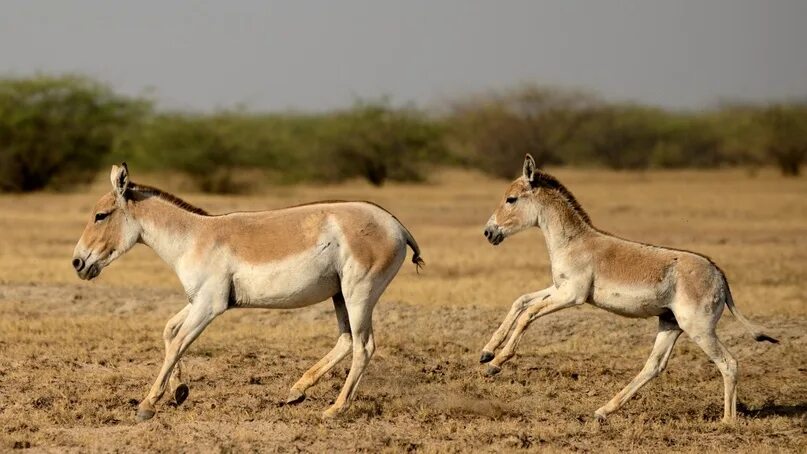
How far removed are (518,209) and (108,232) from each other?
302 cm

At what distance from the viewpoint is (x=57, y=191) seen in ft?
128

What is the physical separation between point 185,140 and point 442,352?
3057cm

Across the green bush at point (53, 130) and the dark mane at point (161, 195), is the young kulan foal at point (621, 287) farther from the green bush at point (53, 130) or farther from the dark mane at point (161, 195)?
the green bush at point (53, 130)

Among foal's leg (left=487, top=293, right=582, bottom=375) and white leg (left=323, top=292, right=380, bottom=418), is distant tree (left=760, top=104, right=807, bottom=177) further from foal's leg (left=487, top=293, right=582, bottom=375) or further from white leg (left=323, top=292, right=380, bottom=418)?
white leg (left=323, top=292, right=380, bottom=418)

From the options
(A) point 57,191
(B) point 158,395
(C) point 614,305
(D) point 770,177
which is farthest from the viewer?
(D) point 770,177

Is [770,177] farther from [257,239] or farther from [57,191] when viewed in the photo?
[257,239]

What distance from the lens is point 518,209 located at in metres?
9.10

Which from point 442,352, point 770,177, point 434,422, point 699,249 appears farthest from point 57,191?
point 434,422

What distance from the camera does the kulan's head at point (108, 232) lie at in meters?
8.62

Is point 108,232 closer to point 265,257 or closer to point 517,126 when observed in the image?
point 265,257

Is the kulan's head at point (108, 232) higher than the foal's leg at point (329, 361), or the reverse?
the kulan's head at point (108, 232)

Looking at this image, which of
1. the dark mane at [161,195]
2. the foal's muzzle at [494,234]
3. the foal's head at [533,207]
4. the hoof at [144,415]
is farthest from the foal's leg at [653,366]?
the dark mane at [161,195]

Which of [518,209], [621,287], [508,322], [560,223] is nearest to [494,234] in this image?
[518,209]

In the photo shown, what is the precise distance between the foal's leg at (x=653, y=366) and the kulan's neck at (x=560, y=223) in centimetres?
90
